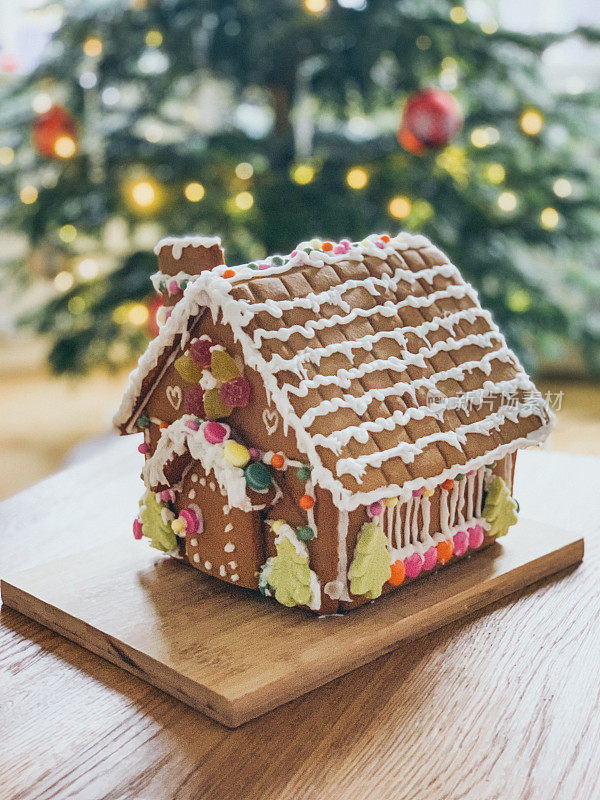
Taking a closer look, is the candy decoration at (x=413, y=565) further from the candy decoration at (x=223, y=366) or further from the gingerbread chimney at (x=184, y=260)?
the gingerbread chimney at (x=184, y=260)

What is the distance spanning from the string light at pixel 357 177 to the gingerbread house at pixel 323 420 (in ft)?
4.10

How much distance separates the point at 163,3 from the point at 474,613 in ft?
6.48

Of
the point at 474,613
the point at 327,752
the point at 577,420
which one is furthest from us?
the point at 577,420

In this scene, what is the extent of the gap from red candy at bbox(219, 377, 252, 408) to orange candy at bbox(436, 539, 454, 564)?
0.29 metres

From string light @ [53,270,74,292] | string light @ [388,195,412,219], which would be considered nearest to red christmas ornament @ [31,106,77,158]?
string light @ [53,270,74,292]

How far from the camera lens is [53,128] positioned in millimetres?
2314

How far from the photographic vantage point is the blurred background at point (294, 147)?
7.24 ft

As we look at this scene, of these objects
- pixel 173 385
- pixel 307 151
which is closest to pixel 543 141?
pixel 307 151

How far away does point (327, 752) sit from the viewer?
2.34 ft

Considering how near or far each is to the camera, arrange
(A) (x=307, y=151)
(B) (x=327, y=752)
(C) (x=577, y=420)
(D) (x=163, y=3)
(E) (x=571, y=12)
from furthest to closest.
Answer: (E) (x=571, y=12) < (C) (x=577, y=420) < (A) (x=307, y=151) < (D) (x=163, y=3) < (B) (x=327, y=752)

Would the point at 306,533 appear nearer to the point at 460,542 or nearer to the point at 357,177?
the point at 460,542

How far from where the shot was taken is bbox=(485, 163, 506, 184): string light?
247 cm

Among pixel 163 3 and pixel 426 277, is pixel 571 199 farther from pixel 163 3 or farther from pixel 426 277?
pixel 426 277

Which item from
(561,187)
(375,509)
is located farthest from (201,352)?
(561,187)
